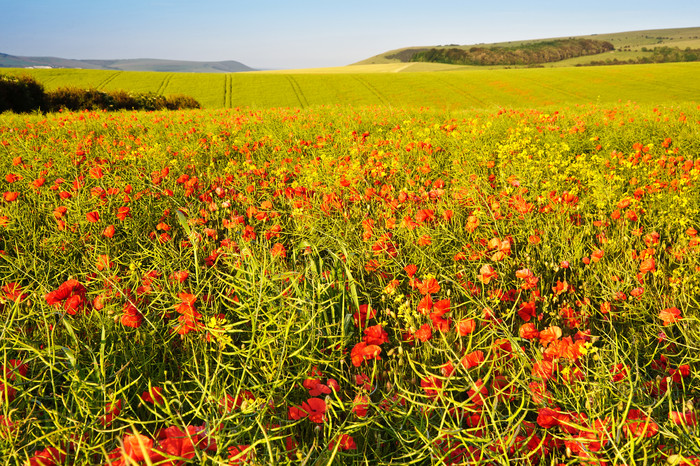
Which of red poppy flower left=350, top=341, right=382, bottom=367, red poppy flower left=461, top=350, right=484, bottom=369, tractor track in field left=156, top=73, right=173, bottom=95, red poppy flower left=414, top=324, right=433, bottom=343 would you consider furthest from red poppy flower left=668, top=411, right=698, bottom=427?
tractor track in field left=156, top=73, right=173, bottom=95

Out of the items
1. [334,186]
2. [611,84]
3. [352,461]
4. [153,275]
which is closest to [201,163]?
[334,186]

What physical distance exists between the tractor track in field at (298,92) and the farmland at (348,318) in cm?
2514

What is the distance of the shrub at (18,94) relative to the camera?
657 inches

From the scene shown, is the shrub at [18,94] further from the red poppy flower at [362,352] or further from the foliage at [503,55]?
the foliage at [503,55]

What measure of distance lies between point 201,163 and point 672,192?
419cm

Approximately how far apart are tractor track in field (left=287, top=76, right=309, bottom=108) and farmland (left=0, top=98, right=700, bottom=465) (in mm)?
25136

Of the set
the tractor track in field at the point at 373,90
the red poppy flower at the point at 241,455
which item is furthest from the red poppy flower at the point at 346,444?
the tractor track in field at the point at 373,90

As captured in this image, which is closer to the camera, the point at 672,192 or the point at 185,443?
the point at 185,443

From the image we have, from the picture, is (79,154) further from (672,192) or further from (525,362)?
(672,192)

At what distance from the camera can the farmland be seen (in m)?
0.98

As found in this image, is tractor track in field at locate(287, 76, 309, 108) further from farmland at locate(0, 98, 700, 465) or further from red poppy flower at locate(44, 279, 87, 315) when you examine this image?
red poppy flower at locate(44, 279, 87, 315)

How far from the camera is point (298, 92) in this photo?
3131 cm

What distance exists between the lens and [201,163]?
3.86 m

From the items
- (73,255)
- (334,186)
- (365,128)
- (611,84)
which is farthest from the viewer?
(611,84)
